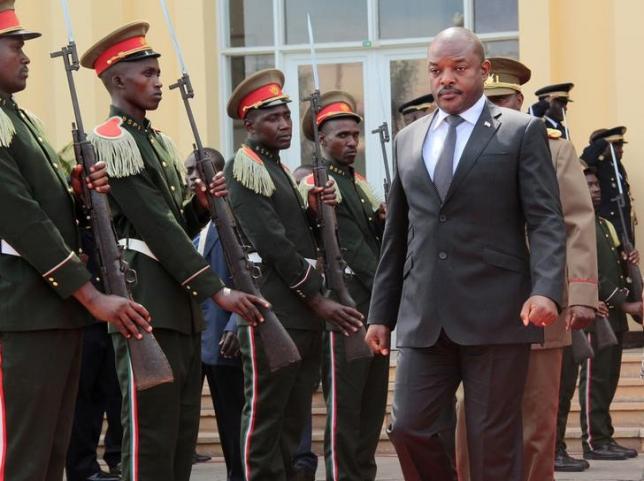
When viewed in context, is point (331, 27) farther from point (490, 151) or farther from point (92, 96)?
point (490, 151)

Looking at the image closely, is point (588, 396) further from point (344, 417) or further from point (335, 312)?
point (335, 312)

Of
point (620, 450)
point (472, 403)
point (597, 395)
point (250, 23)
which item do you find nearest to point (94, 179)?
point (472, 403)

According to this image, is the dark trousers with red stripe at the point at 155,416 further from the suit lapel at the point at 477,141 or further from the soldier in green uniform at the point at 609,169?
the soldier in green uniform at the point at 609,169

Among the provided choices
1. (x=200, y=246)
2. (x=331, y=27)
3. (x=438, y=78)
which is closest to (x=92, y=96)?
(x=331, y=27)

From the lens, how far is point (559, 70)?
13.3 metres

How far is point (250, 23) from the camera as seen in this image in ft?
47.3

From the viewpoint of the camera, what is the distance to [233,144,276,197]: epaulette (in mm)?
7871

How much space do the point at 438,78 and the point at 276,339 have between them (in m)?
1.67

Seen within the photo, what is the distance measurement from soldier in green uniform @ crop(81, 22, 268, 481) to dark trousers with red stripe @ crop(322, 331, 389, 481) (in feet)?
5.39

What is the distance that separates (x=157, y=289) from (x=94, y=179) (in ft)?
2.35

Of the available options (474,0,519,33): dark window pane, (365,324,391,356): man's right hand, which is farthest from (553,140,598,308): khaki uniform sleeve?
(474,0,519,33): dark window pane

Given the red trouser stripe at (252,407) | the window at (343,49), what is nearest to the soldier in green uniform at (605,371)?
the red trouser stripe at (252,407)

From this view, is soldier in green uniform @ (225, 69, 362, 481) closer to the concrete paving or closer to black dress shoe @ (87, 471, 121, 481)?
black dress shoe @ (87, 471, 121, 481)

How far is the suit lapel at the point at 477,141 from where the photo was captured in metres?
5.91
